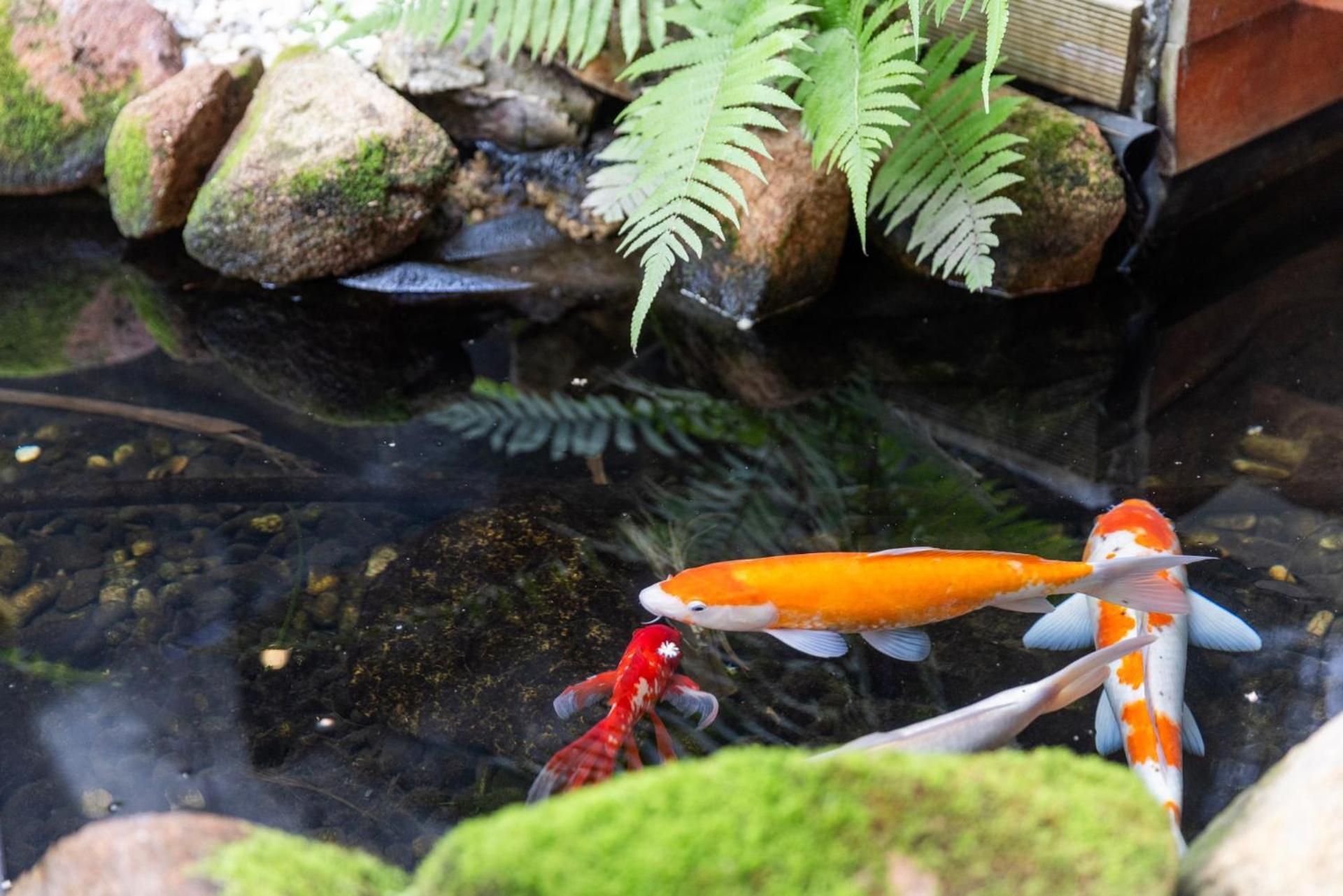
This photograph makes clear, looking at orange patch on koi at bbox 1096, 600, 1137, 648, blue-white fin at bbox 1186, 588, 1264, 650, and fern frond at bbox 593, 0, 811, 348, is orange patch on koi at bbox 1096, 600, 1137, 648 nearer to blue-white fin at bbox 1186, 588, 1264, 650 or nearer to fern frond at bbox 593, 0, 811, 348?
blue-white fin at bbox 1186, 588, 1264, 650

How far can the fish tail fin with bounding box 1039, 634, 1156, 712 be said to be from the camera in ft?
6.73

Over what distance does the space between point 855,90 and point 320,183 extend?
2.30 metres

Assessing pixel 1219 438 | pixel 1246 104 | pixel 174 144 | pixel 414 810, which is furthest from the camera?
pixel 174 144

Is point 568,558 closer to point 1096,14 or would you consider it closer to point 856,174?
point 856,174

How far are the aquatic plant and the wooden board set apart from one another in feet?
1.23

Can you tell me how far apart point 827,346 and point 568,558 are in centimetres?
157

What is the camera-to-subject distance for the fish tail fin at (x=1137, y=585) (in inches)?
101

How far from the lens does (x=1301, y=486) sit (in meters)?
3.35

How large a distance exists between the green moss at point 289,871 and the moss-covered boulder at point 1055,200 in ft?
11.6

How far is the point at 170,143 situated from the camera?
4953mm

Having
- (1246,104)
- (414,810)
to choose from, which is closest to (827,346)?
(1246,104)

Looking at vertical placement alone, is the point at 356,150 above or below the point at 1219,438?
above

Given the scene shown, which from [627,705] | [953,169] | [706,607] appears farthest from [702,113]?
[627,705]

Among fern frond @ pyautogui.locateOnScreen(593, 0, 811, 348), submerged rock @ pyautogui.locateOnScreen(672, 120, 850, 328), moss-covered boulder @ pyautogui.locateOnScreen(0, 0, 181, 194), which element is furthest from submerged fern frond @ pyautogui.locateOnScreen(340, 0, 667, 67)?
moss-covered boulder @ pyautogui.locateOnScreen(0, 0, 181, 194)
